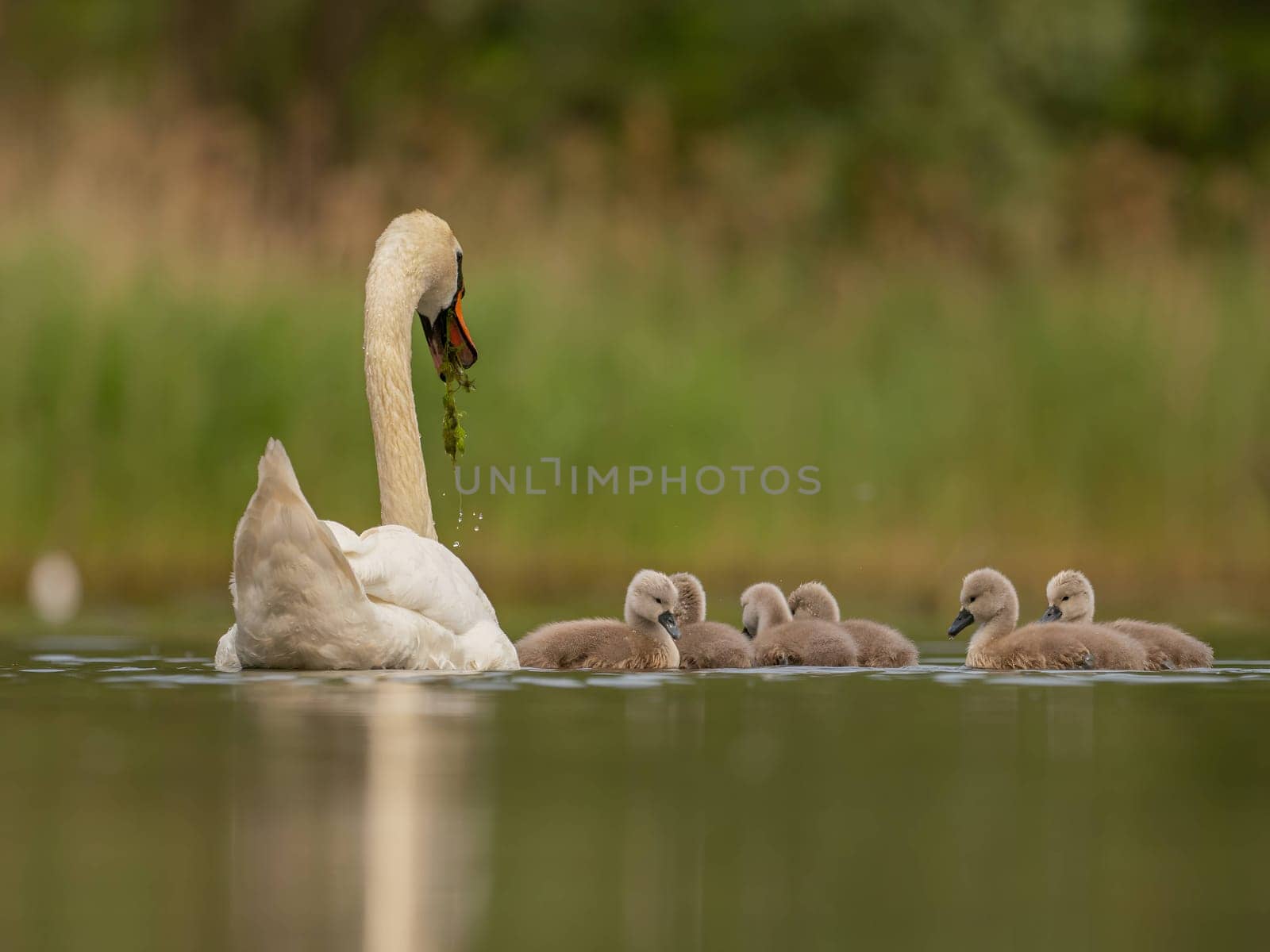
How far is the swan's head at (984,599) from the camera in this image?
8.95 metres

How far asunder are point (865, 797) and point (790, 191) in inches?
410

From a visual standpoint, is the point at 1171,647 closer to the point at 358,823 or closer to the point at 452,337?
the point at 452,337

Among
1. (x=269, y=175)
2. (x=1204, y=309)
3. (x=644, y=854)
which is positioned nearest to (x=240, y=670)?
(x=644, y=854)

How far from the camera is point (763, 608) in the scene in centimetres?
939

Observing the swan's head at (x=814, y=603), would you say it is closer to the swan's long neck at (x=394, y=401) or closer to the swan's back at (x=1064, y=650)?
the swan's back at (x=1064, y=650)

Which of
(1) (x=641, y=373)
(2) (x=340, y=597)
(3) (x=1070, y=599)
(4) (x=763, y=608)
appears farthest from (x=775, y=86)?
(2) (x=340, y=597)

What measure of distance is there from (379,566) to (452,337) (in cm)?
227

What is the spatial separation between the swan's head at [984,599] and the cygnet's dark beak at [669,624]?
3.44 feet

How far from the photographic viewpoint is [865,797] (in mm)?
5473

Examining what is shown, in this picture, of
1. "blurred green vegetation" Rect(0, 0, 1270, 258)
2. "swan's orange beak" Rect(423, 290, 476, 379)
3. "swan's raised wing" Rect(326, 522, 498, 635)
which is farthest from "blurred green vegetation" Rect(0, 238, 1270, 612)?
"blurred green vegetation" Rect(0, 0, 1270, 258)

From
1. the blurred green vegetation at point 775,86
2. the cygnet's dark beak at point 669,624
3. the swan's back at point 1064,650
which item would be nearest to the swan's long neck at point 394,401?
the cygnet's dark beak at point 669,624

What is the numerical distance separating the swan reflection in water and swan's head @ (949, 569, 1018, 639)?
248 cm

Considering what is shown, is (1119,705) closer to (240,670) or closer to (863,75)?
(240,670)

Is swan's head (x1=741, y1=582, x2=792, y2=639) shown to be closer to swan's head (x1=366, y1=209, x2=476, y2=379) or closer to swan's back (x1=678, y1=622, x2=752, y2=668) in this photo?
swan's back (x1=678, y1=622, x2=752, y2=668)
